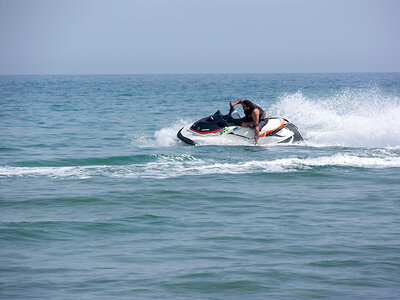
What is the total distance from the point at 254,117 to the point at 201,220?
291 inches

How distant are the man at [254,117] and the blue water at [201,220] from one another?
0.60 m

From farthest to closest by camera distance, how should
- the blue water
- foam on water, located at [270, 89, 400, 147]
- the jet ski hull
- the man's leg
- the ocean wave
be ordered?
1. foam on water, located at [270, 89, 400, 147]
2. the jet ski hull
3. the man's leg
4. the ocean wave
5. the blue water

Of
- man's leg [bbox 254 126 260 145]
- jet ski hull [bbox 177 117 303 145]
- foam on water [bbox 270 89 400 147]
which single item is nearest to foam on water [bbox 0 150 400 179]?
jet ski hull [bbox 177 117 303 145]

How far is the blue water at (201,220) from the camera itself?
646cm

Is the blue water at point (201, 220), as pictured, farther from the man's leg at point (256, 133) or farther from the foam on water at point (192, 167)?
the man's leg at point (256, 133)

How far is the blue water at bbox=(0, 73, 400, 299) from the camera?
6457 millimetres

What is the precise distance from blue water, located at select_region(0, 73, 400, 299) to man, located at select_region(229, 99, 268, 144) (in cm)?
60

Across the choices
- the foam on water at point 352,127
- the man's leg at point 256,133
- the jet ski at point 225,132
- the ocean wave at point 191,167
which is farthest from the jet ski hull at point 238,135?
the ocean wave at point 191,167

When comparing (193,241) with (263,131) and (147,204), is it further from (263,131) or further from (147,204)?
(263,131)

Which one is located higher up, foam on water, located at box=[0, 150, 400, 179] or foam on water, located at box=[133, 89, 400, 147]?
foam on water, located at box=[133, 89, 400, 147]

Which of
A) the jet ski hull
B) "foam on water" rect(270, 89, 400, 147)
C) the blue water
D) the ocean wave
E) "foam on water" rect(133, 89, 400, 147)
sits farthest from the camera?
"foam on water" rect(270, 89, 400, 147)

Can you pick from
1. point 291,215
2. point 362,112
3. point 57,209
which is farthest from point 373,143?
point 57,209

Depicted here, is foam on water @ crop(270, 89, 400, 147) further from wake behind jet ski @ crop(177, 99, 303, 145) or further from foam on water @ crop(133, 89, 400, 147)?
wake behind jet ski @ crop(177, 99, 303, 145)

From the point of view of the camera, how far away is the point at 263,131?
53.8 feet
